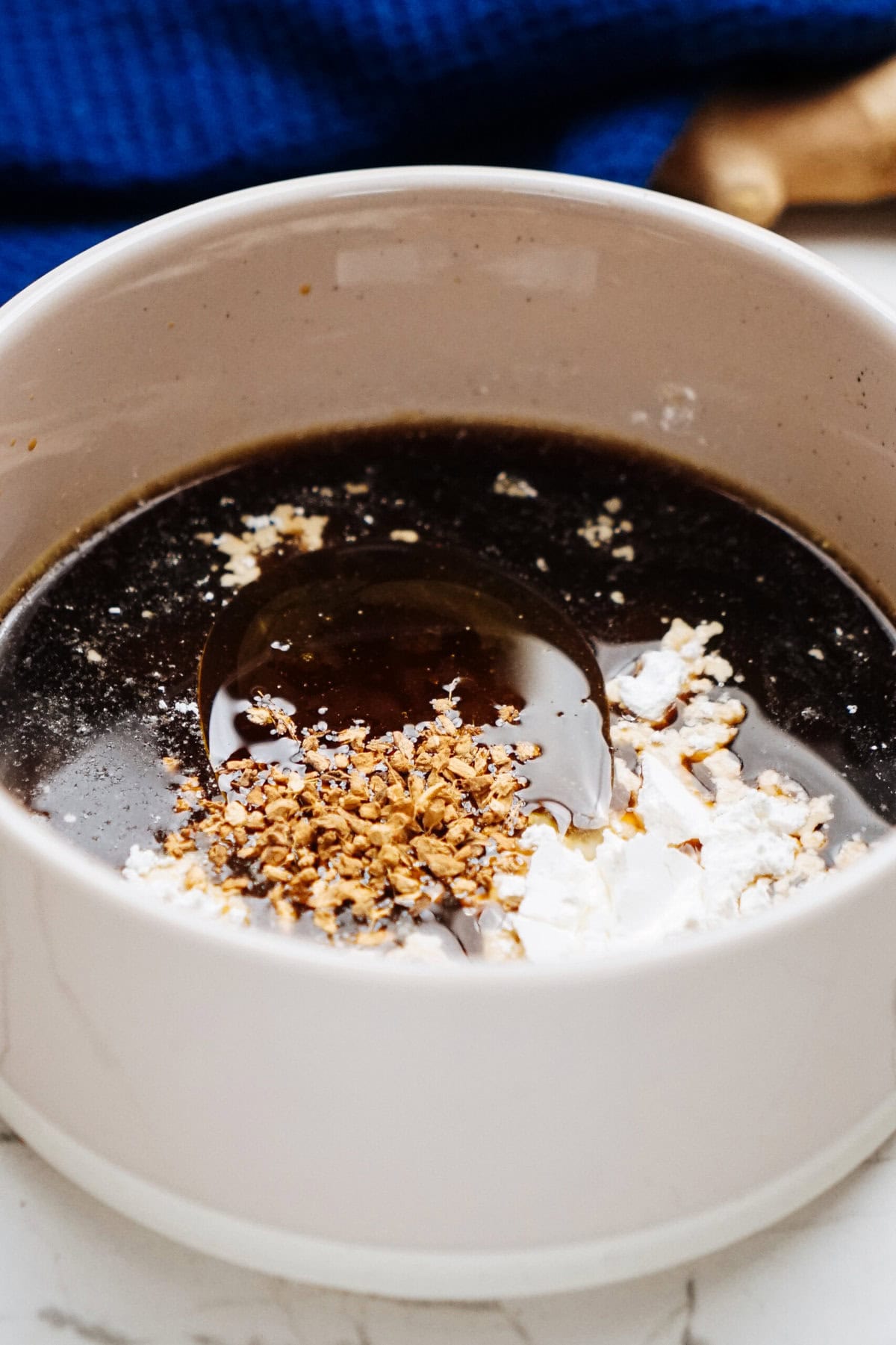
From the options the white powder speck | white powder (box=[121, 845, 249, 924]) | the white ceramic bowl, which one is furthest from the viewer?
the white powder speck

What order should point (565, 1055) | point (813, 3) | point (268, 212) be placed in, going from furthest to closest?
point (813, 3) → point (268, 212) → point (565, 1055)

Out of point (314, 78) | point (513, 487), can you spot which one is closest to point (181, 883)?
point (513, 487)

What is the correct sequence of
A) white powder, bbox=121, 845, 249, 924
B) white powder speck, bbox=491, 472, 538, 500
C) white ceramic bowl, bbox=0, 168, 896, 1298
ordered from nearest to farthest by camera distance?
white ceramic bowl, bbox=0, 168, 896, 1298 < white powder, bbox=121, 845, 249, 924 < white powder speck, bbox=491, 472, 538, 500

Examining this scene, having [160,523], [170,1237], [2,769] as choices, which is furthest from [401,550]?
[170,1237]

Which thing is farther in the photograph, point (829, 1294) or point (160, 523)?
point (160, 523)

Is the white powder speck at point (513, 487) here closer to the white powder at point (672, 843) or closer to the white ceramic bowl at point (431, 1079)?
the white powder at point (672, 843)

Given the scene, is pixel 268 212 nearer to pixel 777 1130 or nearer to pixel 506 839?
pixel 506 839

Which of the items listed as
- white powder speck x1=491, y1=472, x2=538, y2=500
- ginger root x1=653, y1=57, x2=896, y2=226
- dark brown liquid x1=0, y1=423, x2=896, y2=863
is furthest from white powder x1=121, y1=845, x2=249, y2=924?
ginger root x1=653, y1=57, x2=896, y2=226

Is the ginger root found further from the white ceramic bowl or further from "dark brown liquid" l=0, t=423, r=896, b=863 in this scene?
the white ceramic bowl
